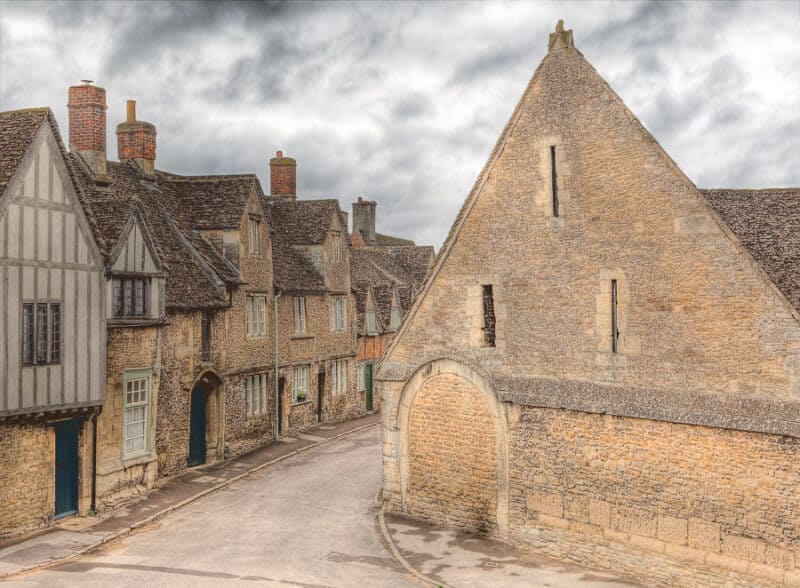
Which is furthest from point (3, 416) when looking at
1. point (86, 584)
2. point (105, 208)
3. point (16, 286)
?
point (105, 208)

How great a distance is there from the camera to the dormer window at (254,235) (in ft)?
88.9

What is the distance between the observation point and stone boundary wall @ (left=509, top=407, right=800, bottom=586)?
1296 centimetres

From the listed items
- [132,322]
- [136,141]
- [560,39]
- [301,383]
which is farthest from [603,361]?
[136,141]

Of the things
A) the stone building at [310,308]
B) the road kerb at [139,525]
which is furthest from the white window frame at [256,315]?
the road kerb at [139,525]

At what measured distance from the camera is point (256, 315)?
90.6 feet

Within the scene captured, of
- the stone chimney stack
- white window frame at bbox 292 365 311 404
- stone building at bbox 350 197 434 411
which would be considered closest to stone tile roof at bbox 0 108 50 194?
stone building at bbox 350 197 434 411

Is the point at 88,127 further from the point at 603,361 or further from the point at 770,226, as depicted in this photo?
the point at 770,226

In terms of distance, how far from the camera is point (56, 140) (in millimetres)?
18125

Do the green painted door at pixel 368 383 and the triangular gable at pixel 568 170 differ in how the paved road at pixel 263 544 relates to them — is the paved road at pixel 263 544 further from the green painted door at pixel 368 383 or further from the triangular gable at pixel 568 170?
the green painted door at pixel 368 383

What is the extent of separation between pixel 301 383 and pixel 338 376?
311cm

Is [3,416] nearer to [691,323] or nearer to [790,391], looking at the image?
[691,323]

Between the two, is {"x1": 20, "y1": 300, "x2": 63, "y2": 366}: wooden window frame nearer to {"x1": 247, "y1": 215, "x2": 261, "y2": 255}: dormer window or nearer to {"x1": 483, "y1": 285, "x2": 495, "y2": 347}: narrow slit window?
{"x1": 483, "y1": 285, "x2": 495, "y2": 347}: narrow slit window

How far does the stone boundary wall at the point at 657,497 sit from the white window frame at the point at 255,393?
1297 centimetres

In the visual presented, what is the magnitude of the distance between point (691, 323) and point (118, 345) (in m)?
13.5
